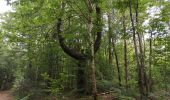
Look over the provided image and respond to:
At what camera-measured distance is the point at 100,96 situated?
Result: 1312cm

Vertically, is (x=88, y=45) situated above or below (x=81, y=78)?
above

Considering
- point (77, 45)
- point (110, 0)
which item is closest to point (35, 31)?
point (77, 45)

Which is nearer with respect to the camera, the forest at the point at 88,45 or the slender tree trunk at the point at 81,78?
the forest at the point at 88,45

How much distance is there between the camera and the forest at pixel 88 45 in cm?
1191

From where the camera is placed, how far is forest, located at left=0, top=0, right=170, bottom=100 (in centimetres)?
1191

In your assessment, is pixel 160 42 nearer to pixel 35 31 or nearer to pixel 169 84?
pixel 169 84

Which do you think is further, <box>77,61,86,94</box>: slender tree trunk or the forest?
<box>77,61,86,94</box>: slender tree trunk

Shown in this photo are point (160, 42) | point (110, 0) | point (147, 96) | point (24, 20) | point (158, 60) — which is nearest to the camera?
point (147, 96)

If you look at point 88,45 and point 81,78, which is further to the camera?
point 88,45

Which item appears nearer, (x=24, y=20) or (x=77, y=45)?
(x=24, y=20)

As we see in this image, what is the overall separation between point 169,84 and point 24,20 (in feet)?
38.1

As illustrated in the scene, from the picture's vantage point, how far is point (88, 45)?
14992 millimetres

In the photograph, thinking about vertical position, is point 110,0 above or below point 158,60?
above

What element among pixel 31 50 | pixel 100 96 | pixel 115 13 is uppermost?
pixel 115 13
